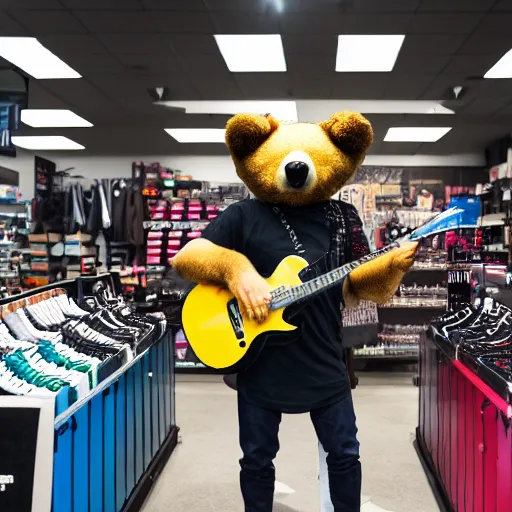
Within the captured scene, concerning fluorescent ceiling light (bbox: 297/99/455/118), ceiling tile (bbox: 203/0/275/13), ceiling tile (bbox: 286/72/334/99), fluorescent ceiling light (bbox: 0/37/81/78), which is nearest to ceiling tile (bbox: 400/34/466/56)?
ceiling tile (bbox: 286/72/334/99)

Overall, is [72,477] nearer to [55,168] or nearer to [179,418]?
[179,418]

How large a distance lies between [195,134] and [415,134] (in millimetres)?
2755

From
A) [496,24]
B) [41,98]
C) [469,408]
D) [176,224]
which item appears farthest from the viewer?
[41,98]

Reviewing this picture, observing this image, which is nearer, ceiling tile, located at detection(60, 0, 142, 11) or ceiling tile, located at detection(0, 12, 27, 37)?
ceiling tile, located at detection(60, 0, 142, 11)

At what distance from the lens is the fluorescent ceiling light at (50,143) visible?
766 centimetres

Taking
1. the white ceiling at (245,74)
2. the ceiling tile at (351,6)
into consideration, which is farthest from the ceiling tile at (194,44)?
the ceiling tile at (351,6)

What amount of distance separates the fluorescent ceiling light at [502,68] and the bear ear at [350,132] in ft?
12.6

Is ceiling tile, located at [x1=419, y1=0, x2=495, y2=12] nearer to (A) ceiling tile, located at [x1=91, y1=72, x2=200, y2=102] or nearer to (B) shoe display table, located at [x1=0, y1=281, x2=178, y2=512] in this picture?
(A) ceiling tile, located at [x1=91, y1=72, x2=200, y2=102]

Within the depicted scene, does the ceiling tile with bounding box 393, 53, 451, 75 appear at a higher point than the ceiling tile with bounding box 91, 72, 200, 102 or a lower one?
higher

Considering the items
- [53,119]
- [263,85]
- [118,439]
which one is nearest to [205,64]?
[263,85]

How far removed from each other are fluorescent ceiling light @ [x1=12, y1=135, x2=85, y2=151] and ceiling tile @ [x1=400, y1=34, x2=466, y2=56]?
4533 millimetres

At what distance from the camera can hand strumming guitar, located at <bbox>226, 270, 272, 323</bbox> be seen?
5.37 ft

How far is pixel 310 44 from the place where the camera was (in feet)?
15.9

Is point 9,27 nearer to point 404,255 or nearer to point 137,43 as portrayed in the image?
point 137,43
